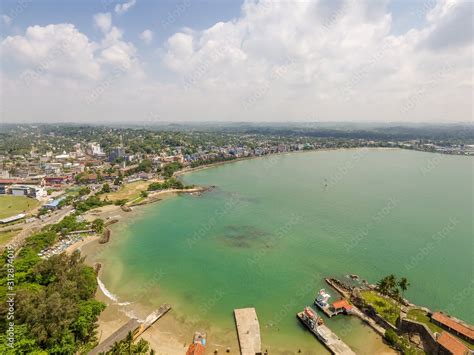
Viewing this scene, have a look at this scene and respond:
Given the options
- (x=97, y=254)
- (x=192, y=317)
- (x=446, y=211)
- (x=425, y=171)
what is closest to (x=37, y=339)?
(x=192, y=317)

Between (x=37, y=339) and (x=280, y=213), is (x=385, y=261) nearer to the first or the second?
(x=280, y=213)

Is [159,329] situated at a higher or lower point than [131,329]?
lower

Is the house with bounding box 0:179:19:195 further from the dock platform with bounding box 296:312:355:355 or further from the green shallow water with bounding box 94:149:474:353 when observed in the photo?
the dock platform with bounding box 296:312:355:355

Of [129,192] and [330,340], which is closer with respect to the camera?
[330,340]

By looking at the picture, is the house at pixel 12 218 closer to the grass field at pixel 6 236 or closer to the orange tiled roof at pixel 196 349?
the grass field at pixel 6 236

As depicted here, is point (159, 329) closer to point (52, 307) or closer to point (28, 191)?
point (52, 307)

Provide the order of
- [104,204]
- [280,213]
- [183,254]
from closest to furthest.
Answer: [183,254]
[280,213]
[104,204]

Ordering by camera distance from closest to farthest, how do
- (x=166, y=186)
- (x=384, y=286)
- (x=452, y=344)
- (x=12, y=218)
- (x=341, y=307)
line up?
(x=452, y=344) → (x=341, y=307) → (x=384, y=286) → (x=12, y=218) → (x=166, y=186)

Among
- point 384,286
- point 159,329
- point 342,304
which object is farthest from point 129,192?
point 384,286
